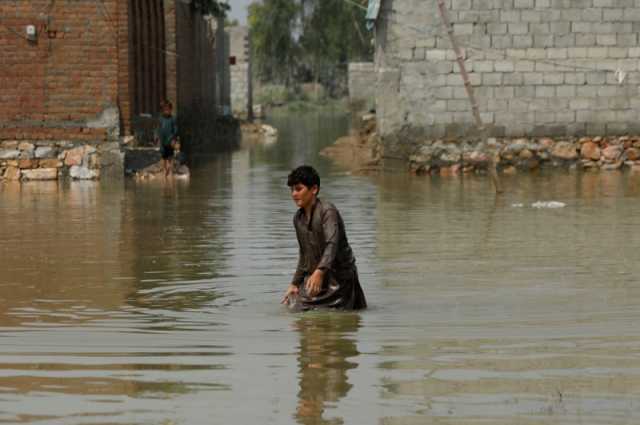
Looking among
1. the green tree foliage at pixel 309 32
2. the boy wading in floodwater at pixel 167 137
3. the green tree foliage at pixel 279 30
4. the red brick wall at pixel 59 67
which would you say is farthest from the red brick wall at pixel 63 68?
the green tree foliage at pixel 279 30

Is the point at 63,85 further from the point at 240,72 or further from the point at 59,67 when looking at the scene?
the point at 240,72

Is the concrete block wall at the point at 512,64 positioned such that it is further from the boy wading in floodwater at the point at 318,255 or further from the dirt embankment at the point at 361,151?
the boy wading in floodwater at the point at 318,255

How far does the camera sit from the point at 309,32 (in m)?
75.8

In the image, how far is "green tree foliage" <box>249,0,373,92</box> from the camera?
7194cm

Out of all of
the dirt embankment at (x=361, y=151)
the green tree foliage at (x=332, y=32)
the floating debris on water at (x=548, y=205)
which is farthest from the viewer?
the green tree foliage at (x=332, y=32)

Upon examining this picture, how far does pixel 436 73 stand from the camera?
982 inches

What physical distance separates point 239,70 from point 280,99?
29814mm

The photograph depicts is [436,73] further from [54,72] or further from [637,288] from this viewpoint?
[637,288]

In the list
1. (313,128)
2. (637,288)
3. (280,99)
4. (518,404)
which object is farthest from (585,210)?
(280,99)

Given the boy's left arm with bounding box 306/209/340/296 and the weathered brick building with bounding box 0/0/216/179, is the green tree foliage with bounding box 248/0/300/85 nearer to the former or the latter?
the weathered brick building with bounding box 0/0/216/179

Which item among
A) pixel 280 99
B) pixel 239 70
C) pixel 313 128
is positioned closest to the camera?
pixel 313 128

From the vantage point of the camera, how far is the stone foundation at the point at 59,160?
972 inches

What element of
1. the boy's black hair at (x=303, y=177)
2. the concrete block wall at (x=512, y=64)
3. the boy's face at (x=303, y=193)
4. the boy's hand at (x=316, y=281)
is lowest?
the boy's hand at (x=316, y=281)

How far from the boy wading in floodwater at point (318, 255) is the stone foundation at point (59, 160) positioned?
49.3ft
